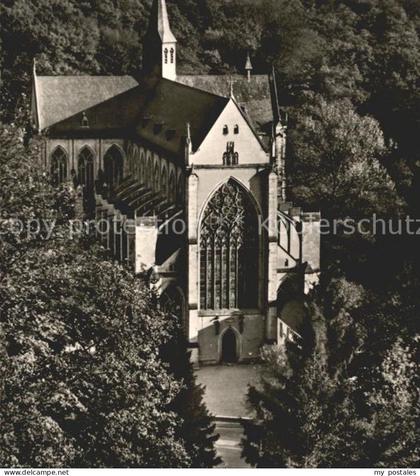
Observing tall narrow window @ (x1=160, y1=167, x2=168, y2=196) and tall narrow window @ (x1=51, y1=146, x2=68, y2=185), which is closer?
tall narrow window @ (x1=160, y1=167, x2=168, y2=196)

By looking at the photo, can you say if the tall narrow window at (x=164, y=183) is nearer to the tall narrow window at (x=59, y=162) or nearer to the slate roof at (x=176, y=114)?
the slate roof at (x=176, y=114)

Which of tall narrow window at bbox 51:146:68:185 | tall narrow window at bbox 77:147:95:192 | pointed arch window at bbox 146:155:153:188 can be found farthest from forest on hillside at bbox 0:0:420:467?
pointed arch window at bbox 146:155:153:188

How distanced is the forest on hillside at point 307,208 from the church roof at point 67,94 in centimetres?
493

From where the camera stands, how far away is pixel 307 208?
77125mm

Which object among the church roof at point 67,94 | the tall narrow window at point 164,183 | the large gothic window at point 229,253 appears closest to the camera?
the large gothic window at point 229,253

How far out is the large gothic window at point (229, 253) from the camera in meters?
58.4

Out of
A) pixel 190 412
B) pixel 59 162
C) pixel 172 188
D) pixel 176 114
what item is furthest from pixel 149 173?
pixel 190 412

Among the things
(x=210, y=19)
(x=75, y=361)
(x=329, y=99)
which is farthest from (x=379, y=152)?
(x=75, y=361)

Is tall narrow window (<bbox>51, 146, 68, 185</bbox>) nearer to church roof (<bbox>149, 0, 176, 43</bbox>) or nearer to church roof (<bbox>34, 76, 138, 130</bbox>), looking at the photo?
church roof (<bbox>34, 76, 138, 130</bbox>)

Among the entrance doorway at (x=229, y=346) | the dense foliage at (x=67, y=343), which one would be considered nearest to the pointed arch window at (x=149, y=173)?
the entrance doorway at (x=229, y=346)

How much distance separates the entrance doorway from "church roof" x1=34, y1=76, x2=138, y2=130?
29197 mm

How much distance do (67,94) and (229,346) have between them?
102 ft

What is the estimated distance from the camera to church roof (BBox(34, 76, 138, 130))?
265 ft

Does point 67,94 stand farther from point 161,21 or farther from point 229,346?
point 229,346
